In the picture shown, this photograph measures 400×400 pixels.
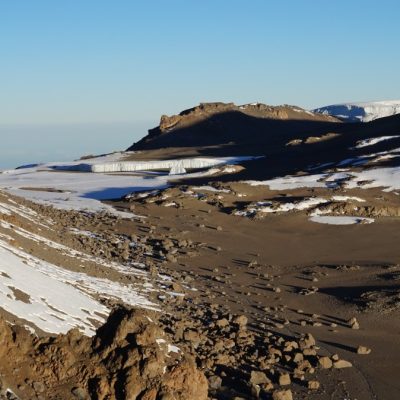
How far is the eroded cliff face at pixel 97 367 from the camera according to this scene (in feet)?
26.7

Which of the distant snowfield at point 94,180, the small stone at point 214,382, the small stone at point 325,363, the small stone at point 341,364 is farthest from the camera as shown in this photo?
the distant snowfield at point 94,180

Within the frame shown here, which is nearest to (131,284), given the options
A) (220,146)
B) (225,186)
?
(225,186)

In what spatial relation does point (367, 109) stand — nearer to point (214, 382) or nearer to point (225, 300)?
point (225, 300)

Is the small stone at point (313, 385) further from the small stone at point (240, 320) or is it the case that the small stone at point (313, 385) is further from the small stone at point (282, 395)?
the small stone at point (240, 320)

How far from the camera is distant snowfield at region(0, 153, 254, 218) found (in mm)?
34844

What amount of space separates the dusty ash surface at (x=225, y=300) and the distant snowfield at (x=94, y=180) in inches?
147

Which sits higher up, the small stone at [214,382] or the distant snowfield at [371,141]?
the distant snowfield at [371,141]

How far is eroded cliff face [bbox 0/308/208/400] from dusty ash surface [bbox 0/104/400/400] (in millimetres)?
17

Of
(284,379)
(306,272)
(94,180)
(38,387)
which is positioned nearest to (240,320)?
(284,379)

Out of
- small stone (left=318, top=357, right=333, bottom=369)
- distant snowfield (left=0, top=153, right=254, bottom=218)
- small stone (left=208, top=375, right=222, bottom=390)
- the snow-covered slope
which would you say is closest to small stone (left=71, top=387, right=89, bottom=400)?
small stone (left=208, top=375, right=222, bottom=390)

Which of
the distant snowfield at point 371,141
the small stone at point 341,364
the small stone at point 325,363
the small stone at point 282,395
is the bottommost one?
the small stone at point 341,364

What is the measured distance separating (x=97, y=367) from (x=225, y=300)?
8.49m

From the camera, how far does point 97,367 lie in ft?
28.3

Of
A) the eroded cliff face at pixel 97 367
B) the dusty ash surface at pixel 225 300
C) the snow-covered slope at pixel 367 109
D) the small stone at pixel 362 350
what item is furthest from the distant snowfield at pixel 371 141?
the snow-covered slope at pixel 367 109
